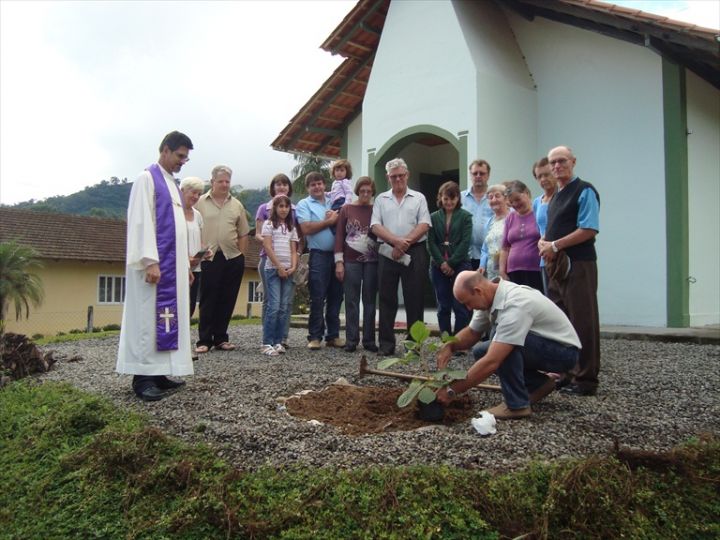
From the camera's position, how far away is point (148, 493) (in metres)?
2.81

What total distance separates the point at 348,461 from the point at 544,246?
240 centimetres

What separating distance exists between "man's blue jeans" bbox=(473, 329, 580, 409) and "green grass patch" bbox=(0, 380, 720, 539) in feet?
2.47

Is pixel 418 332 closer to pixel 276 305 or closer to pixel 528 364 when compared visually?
pixel 528 364

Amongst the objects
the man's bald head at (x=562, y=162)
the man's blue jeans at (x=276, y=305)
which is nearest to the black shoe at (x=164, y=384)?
the man's blue jeans at (x=276, y=305)

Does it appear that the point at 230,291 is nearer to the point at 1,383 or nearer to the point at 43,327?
the point at 1,383

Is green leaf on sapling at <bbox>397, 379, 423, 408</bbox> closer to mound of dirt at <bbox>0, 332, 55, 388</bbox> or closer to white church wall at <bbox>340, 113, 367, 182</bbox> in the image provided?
mound of dirt at <bbox>0, 332, 55, 388</bbox>

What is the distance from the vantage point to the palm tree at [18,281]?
22.3 m

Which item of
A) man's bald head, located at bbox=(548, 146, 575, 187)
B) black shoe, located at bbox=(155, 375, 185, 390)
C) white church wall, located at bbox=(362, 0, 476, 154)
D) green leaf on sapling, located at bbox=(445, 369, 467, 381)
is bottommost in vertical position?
black shoe, located at bbox=(155, 375, 185, 390)

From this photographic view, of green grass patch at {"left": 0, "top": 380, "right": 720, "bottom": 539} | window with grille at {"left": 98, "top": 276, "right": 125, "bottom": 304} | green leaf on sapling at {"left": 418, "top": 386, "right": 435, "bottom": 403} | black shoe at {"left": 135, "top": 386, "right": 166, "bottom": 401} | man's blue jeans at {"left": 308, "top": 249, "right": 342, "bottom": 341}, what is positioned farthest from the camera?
window with grille at {"left": 98, "top": 276, "right": 125, "bottom": 304}

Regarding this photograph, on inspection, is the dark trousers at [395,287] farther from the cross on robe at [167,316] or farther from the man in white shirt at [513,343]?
the cross on robe at [167,316]

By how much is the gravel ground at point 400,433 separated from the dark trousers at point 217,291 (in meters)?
0.63

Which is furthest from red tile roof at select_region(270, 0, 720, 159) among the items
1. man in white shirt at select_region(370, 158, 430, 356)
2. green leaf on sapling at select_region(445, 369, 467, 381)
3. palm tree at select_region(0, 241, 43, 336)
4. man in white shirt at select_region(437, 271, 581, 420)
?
palm tree at select_region(0, 241, 43, 336)

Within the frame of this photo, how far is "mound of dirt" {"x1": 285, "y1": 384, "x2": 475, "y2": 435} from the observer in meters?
3.54

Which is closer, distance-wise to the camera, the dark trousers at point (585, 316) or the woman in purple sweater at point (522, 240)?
the dark trousers at point (585, 316)
